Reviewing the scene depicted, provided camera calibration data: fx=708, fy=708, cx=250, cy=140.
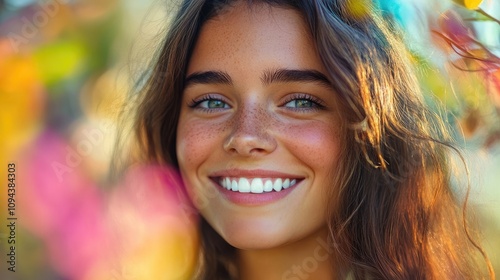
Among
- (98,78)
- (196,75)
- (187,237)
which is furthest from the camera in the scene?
(98,78)

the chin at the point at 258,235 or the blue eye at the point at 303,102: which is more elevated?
the blue eye at the point at 303,102

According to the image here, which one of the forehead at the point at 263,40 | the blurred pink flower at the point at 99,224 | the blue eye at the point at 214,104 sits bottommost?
the blurred pink flower at the point at 99,224

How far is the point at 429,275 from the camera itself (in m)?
1.92

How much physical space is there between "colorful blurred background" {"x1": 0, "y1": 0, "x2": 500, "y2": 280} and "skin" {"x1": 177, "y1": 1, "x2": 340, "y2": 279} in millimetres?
480

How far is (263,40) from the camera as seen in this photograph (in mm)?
1856

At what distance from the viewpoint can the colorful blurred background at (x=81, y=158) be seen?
2.53 meters

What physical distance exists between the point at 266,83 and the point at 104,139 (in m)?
1.11

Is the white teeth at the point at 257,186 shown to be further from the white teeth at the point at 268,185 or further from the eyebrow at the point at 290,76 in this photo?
the eyebrow at the point at 290,76

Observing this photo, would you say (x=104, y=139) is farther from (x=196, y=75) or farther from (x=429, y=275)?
(x=429, y=275)

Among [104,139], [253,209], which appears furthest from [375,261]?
[104,139]

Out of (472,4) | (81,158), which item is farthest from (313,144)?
(81,158)

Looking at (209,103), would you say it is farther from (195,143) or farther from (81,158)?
(81,158)

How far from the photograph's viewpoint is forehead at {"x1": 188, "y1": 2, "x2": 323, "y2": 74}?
6.05 feet

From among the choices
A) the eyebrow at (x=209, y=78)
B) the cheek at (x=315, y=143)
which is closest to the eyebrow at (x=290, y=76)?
the eyebrow at (x=209, y=78)
